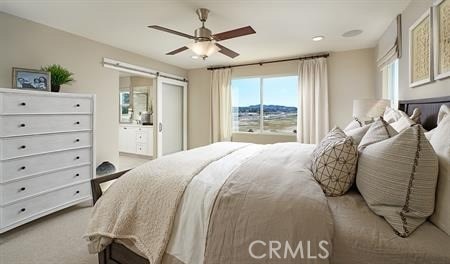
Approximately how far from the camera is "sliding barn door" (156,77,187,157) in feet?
15.7

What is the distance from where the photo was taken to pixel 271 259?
3.28ft

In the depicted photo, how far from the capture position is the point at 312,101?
4.20 meters

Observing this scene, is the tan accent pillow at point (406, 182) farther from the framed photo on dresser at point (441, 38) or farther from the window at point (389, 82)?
the window at point (389, 82)

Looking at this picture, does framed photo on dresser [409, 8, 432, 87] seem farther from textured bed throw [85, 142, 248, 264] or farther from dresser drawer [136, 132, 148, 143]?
dresser drawer [136, 132, 148, 143]

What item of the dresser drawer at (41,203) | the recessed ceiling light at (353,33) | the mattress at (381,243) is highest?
the recessed ceiling light at (353,33)

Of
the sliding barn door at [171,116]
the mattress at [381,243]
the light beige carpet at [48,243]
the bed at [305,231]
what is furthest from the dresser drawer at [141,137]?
the mattress at [381,243]

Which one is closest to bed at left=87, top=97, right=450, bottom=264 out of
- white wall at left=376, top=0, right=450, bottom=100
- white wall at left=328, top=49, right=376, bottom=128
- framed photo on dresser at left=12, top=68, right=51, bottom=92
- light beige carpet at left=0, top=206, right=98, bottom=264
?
light beige carpet at left=0, top=206, right=98, bottom=264

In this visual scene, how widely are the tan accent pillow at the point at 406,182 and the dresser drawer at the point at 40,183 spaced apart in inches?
119

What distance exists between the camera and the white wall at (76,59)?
2553 mm

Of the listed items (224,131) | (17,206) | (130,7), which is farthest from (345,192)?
(224,131)

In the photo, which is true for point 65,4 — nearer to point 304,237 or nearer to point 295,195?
point 295,195

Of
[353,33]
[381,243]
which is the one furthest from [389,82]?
[381,243]

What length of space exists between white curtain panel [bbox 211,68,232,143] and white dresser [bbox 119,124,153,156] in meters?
2.01

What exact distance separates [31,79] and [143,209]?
2.31 meters
